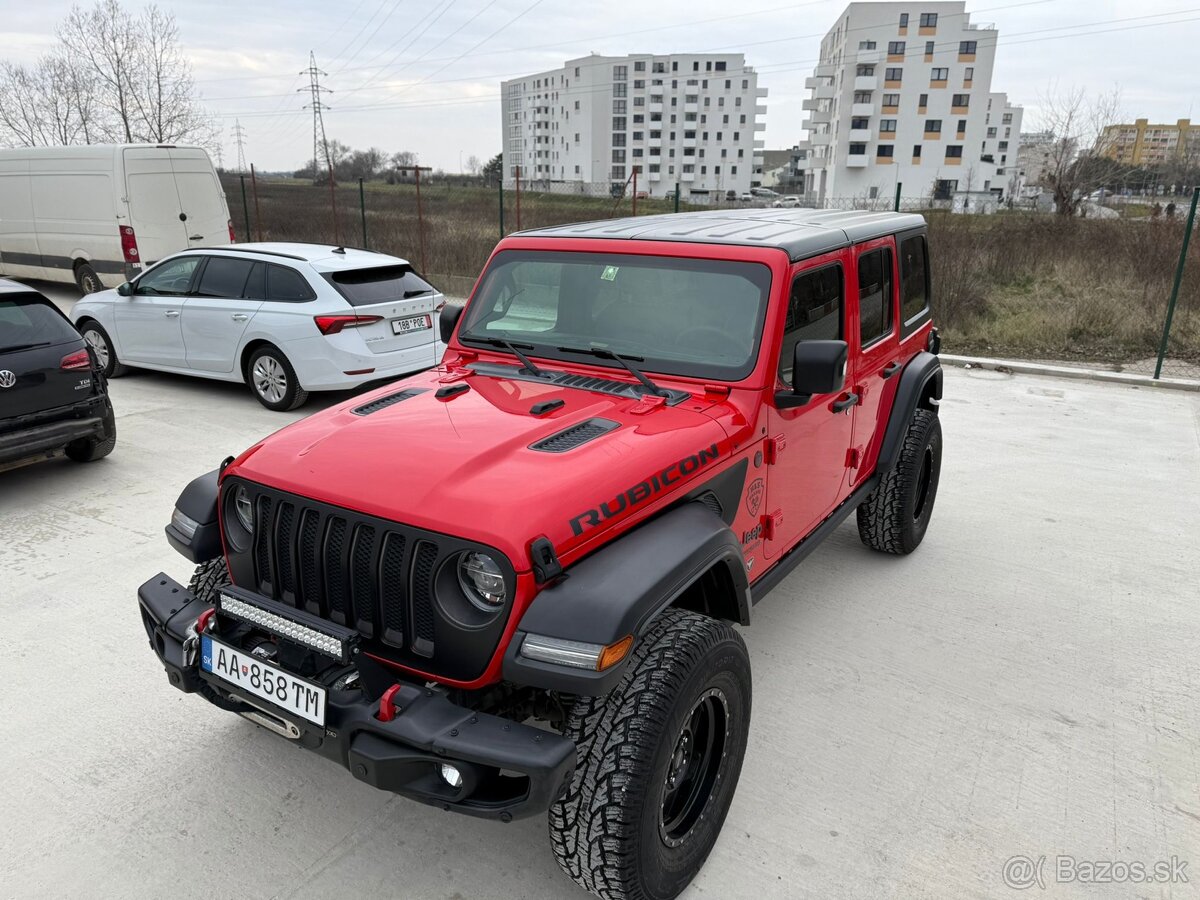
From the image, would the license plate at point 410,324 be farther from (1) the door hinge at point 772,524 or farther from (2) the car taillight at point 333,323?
(1) the door hinge at point 772,524

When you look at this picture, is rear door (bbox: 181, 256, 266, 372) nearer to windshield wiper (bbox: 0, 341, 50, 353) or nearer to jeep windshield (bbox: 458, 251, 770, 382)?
windshield wiper (bbox: 0, 341, 50, 353)

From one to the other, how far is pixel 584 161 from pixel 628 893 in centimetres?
10122

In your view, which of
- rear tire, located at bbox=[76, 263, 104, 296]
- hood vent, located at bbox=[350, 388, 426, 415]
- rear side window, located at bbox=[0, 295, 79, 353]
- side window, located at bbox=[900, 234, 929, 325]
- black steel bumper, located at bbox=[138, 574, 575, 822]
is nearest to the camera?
black steel bumper, located at bbox=[138, 574, 575, 822]

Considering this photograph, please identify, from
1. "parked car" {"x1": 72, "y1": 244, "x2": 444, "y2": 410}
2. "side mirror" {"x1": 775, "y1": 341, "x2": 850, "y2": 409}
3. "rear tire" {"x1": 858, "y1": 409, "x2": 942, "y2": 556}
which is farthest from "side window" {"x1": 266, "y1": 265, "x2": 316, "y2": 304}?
"side mirror" {"x1": 775, "y1": 341, "x2": 850, "y2": 409}

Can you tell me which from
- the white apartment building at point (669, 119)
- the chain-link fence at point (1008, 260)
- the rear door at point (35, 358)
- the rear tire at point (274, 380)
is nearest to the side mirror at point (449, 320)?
the rear door at point (35, 358)

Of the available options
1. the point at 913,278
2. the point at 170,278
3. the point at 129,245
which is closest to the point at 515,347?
the point at 913,278

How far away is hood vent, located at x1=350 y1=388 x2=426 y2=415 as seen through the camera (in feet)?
10.1

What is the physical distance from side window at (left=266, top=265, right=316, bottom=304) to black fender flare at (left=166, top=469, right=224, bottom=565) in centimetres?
480

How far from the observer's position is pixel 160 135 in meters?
24.7

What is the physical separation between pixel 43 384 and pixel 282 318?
219 cm

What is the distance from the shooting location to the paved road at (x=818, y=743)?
2631 mm

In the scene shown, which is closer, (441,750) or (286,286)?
(441,750)

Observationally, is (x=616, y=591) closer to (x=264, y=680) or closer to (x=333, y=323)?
(x=264, y=680)

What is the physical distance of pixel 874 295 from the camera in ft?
13.6
